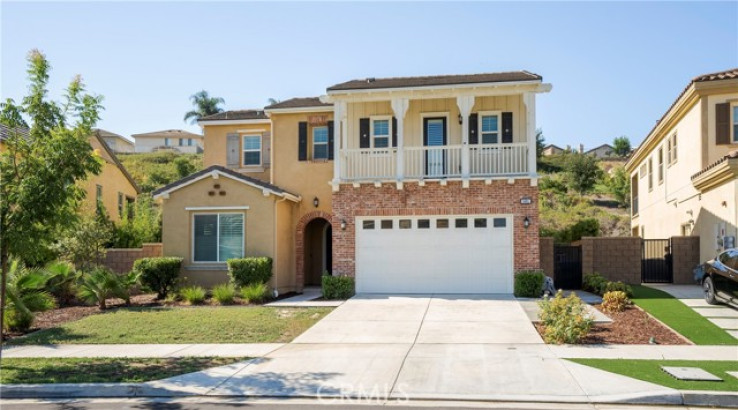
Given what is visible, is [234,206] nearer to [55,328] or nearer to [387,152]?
[387,152]

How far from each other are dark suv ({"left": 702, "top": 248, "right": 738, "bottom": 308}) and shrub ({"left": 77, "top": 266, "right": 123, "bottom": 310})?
1582 cm

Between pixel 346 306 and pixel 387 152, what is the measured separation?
18.0 ft

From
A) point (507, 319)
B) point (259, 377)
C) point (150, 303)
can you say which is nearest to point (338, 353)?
point (259, 377)

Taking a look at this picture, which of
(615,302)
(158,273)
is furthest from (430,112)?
(158,273)

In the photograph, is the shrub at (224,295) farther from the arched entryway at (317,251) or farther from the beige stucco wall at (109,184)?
the beige stucco wall at (109,184)

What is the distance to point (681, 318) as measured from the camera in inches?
558

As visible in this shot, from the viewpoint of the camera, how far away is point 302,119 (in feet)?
73.6

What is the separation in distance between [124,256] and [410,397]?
1572 cm

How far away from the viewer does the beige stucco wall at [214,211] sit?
20.2m

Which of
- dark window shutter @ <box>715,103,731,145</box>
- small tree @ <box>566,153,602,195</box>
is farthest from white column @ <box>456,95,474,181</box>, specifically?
small tree @ <box>566,153,602,195</box>

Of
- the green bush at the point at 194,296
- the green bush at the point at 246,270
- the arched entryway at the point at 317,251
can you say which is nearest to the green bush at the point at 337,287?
the green bush at the point at 246,270

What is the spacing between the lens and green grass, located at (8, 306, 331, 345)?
532 inches

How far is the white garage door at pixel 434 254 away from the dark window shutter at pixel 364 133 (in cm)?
292

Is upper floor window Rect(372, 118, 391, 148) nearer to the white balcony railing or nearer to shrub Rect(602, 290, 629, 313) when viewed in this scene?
the white balcony railing
